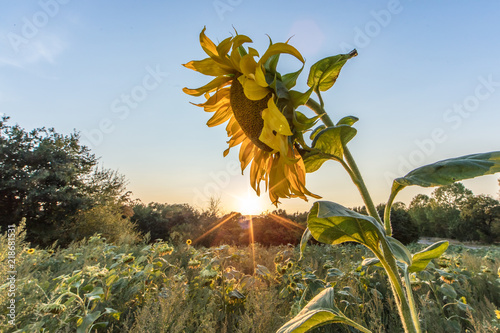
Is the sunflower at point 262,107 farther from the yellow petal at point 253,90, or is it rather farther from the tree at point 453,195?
the tree at point 453,195

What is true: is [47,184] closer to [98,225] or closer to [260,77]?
[98,225]

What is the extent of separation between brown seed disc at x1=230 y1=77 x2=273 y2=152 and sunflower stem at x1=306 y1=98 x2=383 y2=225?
0.12 metres

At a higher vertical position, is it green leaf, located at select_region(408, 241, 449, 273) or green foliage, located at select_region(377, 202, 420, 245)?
green leaf, located at select_region(408, 241, 449, 273)

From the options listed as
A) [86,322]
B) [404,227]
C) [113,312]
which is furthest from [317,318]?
[404,227]

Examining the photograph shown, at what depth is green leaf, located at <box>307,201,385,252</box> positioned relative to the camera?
1.41ft

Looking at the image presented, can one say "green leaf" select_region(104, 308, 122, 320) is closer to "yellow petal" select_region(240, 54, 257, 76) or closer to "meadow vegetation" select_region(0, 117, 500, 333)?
"meadow vegetation" select_region(0, 117, 500, 333)

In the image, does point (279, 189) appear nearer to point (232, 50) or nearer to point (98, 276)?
point (232, 50)

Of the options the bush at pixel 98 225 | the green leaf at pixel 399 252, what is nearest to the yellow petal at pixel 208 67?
the green leaf at pixel 399 252

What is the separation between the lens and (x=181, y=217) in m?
12.1

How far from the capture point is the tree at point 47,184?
1054 cm

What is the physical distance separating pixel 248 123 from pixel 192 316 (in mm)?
1792

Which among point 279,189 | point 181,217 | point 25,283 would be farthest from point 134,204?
point 279,189

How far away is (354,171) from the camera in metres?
0.56

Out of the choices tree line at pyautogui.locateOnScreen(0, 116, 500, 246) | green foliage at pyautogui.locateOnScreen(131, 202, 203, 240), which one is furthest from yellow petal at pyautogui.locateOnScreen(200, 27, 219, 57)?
green foliage at pyautogui.locateOnScreen(131, 202, 203, 240)
